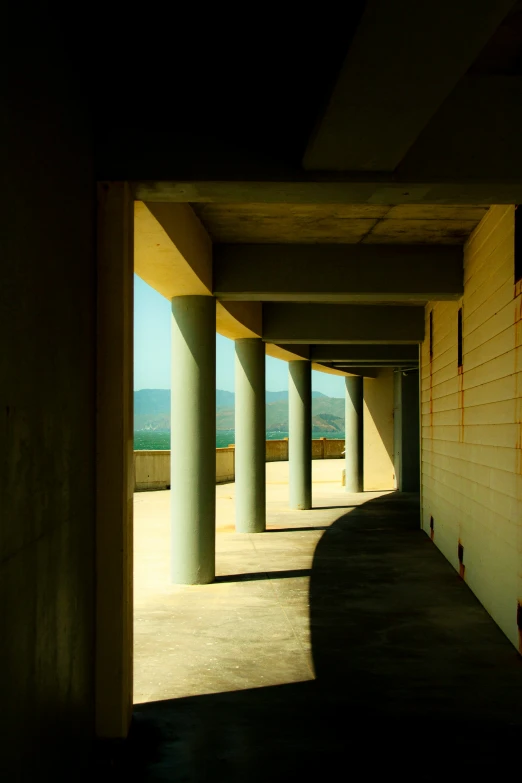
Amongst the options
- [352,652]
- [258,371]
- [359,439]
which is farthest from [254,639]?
[359,439]

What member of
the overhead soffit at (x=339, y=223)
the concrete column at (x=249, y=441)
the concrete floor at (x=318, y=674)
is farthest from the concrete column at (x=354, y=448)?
the overhead soffit at (x=339, y=223)

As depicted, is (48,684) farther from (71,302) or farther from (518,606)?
(518,606)

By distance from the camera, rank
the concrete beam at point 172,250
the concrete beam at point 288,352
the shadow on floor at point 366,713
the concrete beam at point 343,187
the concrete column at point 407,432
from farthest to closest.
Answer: the concrete column at point 407,432
the concrete beam at point 288,352
the concrete beam at point 172,250
the concrete beam at point 343,187
the shadow on floor at point 366,713

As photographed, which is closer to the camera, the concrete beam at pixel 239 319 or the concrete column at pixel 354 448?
the concrete beam at pixel 239 319

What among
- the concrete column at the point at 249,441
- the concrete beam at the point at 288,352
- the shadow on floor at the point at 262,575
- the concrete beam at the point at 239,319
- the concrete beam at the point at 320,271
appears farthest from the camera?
the concrete beam at the point at 288,352

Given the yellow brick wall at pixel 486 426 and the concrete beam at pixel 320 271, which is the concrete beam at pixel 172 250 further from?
the yellow brick wall at pixel 486 426

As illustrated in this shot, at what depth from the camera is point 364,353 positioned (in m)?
18.6

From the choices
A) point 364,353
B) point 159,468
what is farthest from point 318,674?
point 159,468

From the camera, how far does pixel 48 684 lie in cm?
343

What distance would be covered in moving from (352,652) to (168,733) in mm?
2265

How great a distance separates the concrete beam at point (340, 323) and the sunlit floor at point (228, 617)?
3.60 m

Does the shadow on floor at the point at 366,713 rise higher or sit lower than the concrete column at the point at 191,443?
lower

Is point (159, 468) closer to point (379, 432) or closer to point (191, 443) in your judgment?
point (379, 432)

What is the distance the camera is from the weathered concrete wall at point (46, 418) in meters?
2.93
